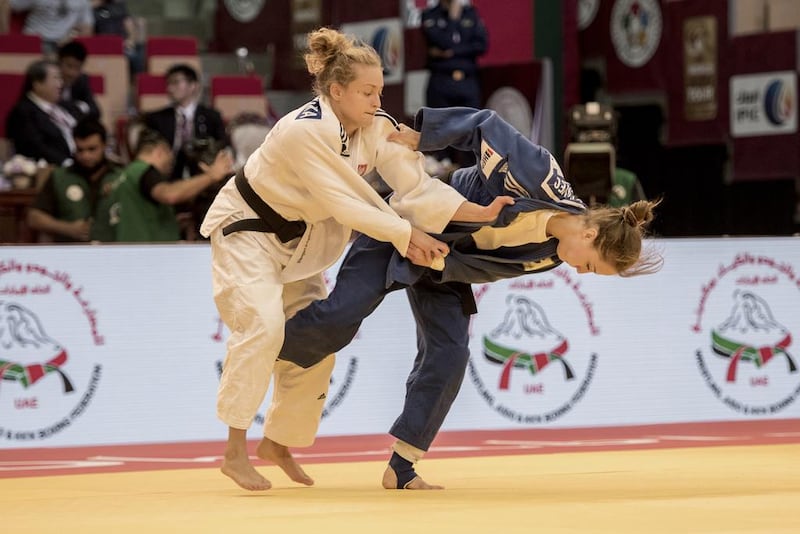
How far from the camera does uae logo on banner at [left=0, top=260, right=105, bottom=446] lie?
5.93 meters

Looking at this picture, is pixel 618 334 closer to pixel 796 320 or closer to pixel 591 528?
pixel 796 320

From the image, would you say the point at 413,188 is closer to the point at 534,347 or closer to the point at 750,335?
the point at 534,347

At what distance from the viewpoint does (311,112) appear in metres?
4.20

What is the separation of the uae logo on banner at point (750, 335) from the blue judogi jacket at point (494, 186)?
2734 mm

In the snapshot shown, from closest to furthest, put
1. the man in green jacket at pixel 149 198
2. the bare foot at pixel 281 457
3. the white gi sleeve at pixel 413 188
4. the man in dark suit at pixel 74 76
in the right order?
the white gi sleeve at pixel 413 188
the bare foot at pixel 281 457
the man in green jacket at pixel 149 198
the man in dark suit at pixel 74 76

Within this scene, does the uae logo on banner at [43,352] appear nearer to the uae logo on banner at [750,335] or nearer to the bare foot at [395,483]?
the bare foot at [395,483]

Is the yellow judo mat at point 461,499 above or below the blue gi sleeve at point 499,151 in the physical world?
below

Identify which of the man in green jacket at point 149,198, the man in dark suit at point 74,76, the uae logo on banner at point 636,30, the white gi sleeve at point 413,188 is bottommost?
the man in green jacket at point 149,198

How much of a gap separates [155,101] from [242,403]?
24.0 ft

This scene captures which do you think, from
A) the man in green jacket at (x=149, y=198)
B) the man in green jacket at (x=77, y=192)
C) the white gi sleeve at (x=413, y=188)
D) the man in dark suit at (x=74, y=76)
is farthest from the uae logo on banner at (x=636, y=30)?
the white gi sleeve at (x=413, y=188)

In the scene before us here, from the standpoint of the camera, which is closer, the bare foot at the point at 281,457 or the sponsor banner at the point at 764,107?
the bare foot at the point at 281,457

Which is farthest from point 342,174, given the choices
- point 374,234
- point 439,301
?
point 439,301

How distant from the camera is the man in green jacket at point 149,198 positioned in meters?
7.46

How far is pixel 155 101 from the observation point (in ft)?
36.3
